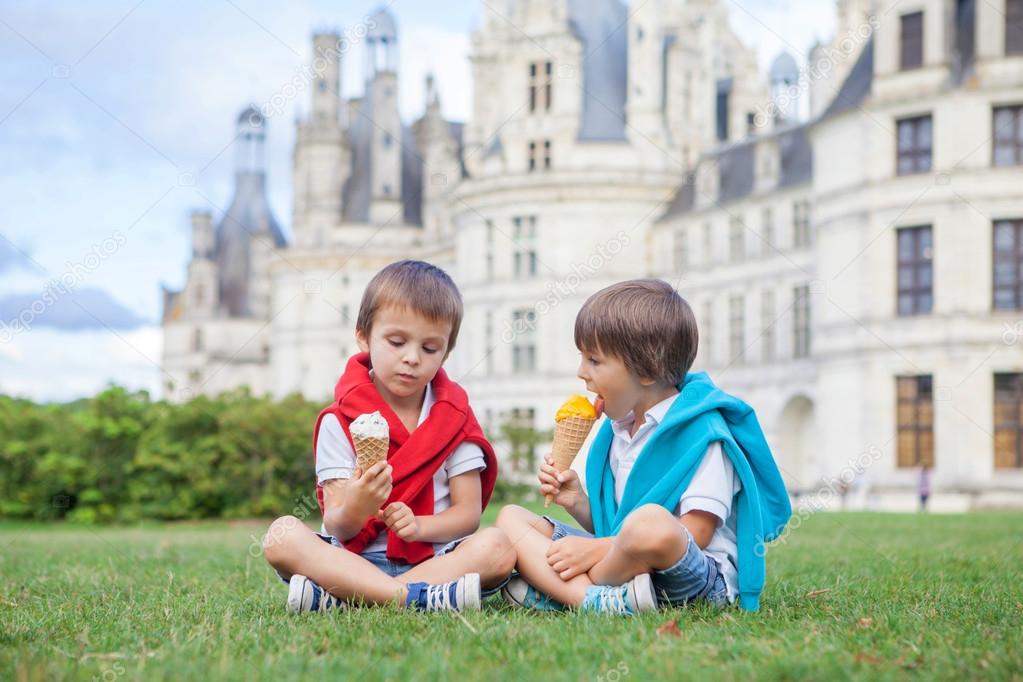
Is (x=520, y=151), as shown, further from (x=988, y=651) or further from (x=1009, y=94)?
(x=988, y=651)

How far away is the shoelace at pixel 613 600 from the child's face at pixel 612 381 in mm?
664

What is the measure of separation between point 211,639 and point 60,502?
18.1 m

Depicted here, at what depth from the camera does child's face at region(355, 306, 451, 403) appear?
15.9 feet

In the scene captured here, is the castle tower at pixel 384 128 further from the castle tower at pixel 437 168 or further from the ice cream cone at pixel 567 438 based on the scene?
the ice cream cone at pixel 567 438

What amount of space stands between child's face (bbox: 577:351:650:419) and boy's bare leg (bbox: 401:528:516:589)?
619 millimetres

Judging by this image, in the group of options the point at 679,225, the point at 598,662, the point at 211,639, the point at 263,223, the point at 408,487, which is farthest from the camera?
the point at 263,223

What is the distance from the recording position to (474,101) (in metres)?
47.5

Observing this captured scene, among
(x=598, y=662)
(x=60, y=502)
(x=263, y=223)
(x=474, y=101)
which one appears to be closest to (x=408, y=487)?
(x=598, y=662)

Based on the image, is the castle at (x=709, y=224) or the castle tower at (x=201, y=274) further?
the castle tower at (x=201, y=274)

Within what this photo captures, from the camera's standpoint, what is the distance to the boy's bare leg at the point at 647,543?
14.2 feet

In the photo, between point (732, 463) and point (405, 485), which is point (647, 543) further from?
point (405, 485)

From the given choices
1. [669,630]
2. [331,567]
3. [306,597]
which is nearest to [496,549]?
[331,567]

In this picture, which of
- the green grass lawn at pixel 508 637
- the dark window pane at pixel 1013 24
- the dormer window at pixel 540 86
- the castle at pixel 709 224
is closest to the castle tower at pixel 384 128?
the castle at pixel 709 224

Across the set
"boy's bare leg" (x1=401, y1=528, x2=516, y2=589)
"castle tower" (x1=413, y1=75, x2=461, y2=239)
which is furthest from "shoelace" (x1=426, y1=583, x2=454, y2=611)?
"castle tower" (x1=413, y1=75, x2=461, y2=239)
